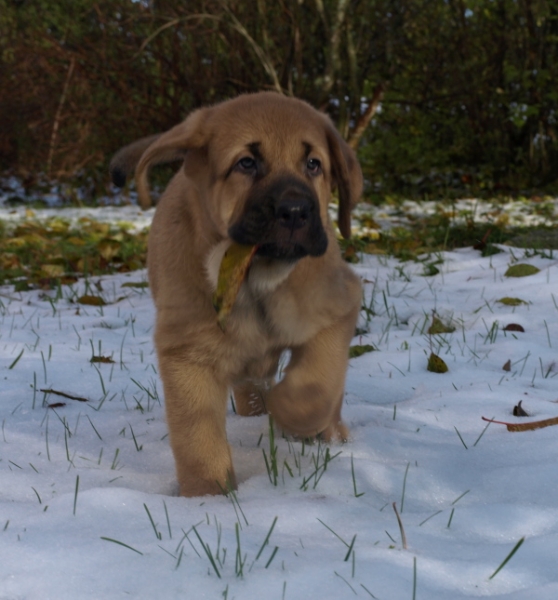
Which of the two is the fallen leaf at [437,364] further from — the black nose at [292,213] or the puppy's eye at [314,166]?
the black nose at [292,213]

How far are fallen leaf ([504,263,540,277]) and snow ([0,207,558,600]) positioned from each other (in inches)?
23.8

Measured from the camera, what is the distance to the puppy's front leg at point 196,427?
255 centimetres

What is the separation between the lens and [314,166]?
2.83 meters

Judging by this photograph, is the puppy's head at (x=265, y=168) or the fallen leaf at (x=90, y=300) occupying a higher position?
the puppy's head at (x=265, y=168)

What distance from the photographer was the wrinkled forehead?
2.73 meters

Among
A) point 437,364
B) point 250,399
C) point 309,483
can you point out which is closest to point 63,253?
point 250,399

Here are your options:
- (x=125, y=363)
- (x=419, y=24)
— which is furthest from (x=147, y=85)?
(x=125, y=363)

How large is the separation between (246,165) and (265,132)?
0.40 feet

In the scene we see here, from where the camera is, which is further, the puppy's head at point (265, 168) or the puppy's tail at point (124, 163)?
the puppy's tail at point (124, 163)

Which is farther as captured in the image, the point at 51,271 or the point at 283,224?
the point at 51,271

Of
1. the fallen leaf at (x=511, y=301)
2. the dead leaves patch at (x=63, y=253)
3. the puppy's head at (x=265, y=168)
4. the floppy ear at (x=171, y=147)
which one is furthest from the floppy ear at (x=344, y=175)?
the dead leaves patch at (x=63, y=253)

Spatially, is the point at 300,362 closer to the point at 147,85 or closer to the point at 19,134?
the point at 147,85

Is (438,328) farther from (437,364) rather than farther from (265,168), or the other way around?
(265,168)

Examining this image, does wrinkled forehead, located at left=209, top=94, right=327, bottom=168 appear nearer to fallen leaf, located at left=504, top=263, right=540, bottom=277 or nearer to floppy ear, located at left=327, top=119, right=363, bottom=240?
floppy ear, located at left=327, top=119, right=363, bottom=240
